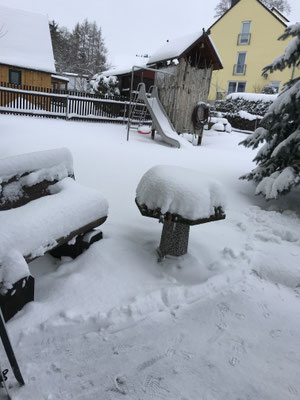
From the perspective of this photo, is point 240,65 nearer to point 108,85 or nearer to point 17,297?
point 108,85

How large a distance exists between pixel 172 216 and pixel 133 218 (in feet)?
4.92

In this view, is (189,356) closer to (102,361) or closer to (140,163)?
(102,361)

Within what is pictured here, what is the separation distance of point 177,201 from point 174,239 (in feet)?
1.86

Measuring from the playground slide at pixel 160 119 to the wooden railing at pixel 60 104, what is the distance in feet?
8.46

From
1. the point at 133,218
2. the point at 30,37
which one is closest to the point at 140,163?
the point at 133,218

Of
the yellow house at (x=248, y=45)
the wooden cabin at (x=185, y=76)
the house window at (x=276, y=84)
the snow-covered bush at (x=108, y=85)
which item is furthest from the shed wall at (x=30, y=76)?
the house window at (x=276, y=84)

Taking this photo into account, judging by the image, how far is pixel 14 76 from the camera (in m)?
19.9

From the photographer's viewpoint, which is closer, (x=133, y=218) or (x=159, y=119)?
(x=133, y=218)

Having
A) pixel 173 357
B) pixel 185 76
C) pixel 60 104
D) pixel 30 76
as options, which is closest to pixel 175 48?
pixel 185 76

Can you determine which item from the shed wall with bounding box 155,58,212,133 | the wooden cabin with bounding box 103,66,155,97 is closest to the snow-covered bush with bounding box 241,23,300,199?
the shed wall with bounding box 155,58,212,133

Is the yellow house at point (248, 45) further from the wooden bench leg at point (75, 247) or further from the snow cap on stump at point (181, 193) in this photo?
the wooden bench leg at point (75, 247)

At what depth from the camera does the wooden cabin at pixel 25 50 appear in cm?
1953

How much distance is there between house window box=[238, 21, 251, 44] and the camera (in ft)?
88.5

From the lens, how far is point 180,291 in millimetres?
2902
